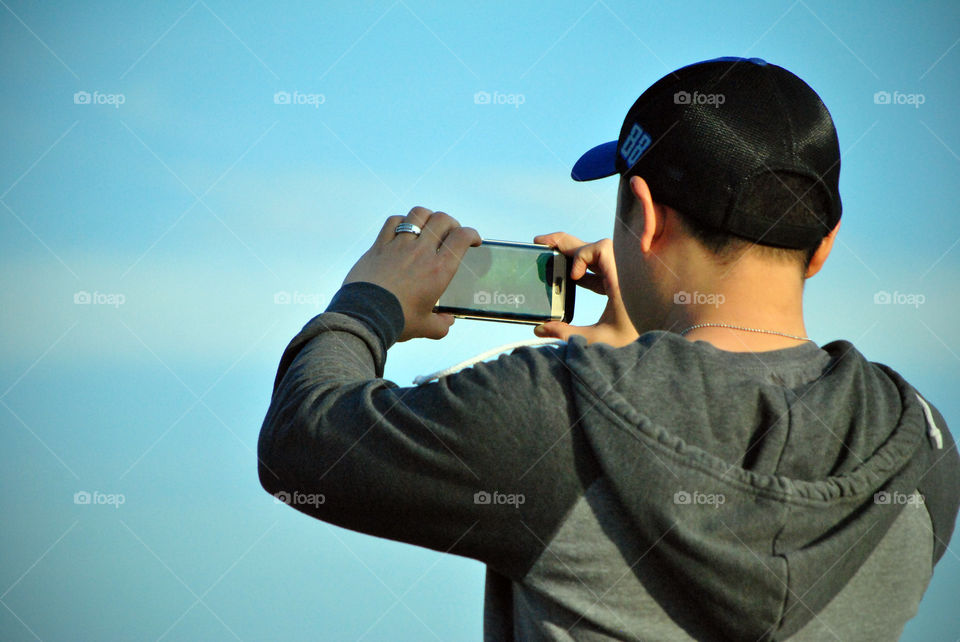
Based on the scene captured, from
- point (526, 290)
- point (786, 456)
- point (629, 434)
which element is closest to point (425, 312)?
point (526, 290)

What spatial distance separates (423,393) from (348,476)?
20cm

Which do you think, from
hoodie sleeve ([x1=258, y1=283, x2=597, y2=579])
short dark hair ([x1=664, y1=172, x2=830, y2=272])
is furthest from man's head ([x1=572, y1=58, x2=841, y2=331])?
hoodie sleeve ([x1=258, y1=283, x2=597, y2=579])

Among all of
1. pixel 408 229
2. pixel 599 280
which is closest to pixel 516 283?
pixel 599 280

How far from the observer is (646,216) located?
78.1 inches

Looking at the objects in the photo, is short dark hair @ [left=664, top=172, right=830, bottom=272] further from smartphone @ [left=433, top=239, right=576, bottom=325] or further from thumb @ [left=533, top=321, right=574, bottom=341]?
smartphone @ [left=433, top=239, right=576, bottom=325]

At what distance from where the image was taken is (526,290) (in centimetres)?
273

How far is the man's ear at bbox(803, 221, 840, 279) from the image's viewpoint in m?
2.02

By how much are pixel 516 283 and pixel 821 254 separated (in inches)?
39.2

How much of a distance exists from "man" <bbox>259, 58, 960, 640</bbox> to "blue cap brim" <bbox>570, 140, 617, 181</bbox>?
2.08 ft

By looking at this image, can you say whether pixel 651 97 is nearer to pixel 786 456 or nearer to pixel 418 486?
pixel 786 456

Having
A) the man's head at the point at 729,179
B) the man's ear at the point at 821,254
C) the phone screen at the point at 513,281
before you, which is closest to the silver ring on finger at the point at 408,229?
the phone screen at the point at 513,281

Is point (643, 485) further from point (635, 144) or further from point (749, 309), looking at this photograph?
point (635, 144)

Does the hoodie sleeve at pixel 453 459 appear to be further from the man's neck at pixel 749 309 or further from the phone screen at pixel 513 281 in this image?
the phone screen at pixel 513 281

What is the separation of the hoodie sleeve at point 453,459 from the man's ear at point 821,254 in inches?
26.4
